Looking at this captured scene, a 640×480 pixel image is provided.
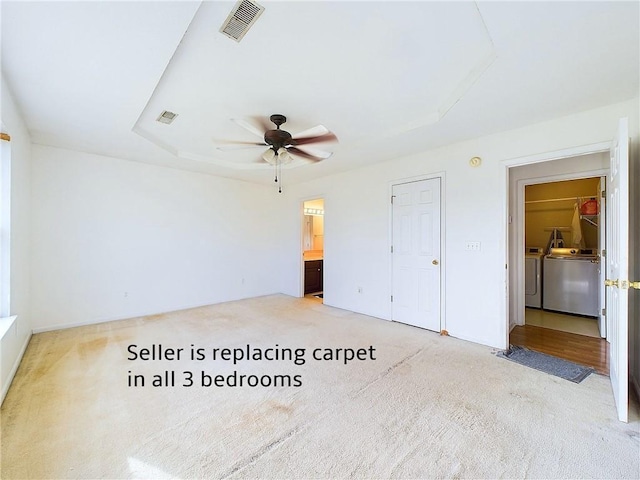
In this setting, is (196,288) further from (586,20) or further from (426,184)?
(586,20)

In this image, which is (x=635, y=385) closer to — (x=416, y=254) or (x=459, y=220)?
(x=459, y=220)

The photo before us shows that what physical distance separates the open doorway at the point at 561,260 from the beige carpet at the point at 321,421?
93cm

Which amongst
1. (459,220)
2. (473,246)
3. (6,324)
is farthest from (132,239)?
(473,246)

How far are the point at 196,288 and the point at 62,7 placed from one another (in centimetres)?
418

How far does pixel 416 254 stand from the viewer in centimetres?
391

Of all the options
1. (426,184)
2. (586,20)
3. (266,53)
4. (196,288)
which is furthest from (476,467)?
(196,288)

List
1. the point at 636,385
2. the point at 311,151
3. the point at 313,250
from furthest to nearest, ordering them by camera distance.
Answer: the point at 313,250, the point at 311,151, the point at 636,385

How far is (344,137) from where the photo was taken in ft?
11.1

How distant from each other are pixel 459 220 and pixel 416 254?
28.4 inches

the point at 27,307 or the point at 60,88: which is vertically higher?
the point at 60,88

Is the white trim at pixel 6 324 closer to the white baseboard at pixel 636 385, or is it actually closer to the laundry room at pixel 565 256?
the white baseboard at pixel 636 385

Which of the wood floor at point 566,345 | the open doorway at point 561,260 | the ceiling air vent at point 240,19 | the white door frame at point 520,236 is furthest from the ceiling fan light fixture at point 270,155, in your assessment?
the wood floor at point 566,345

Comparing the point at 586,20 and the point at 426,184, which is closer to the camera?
the point at 586,20

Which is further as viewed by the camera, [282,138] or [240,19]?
[282,138]
